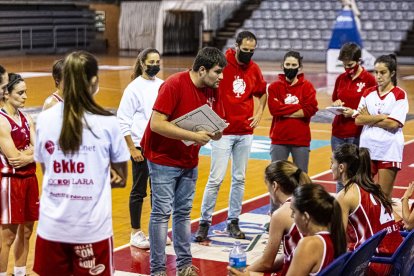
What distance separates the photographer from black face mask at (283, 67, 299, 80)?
26.7ft

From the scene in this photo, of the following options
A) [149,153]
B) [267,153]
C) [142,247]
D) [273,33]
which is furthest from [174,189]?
[273,33]

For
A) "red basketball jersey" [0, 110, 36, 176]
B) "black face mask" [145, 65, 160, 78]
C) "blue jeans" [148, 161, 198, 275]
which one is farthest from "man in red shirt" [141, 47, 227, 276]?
"black face mask" [145, 65, 160, 78]

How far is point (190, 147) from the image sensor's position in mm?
6426

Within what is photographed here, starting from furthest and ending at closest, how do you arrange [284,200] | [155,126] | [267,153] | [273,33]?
[273,33] < [267,153] < [155,126] < [284,200]

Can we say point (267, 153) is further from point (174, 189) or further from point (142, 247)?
point (174, 189)

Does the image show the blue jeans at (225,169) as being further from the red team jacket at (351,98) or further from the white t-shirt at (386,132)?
the white t-shirt at (386,132)

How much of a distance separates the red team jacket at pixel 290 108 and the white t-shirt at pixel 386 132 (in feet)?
1.91

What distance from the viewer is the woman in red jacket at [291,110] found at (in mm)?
8125

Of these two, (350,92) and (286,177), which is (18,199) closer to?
(286,177)

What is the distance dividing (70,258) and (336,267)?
4.45ft

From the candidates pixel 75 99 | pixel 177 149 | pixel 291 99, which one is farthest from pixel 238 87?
pixel 75 99

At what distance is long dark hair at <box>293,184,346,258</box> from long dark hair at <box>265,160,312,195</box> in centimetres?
66

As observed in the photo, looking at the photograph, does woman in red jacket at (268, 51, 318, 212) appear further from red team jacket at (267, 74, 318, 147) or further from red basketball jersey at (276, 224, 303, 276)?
red basketball jersey at (276, 224, 303, 276)

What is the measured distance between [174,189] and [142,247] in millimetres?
1285
